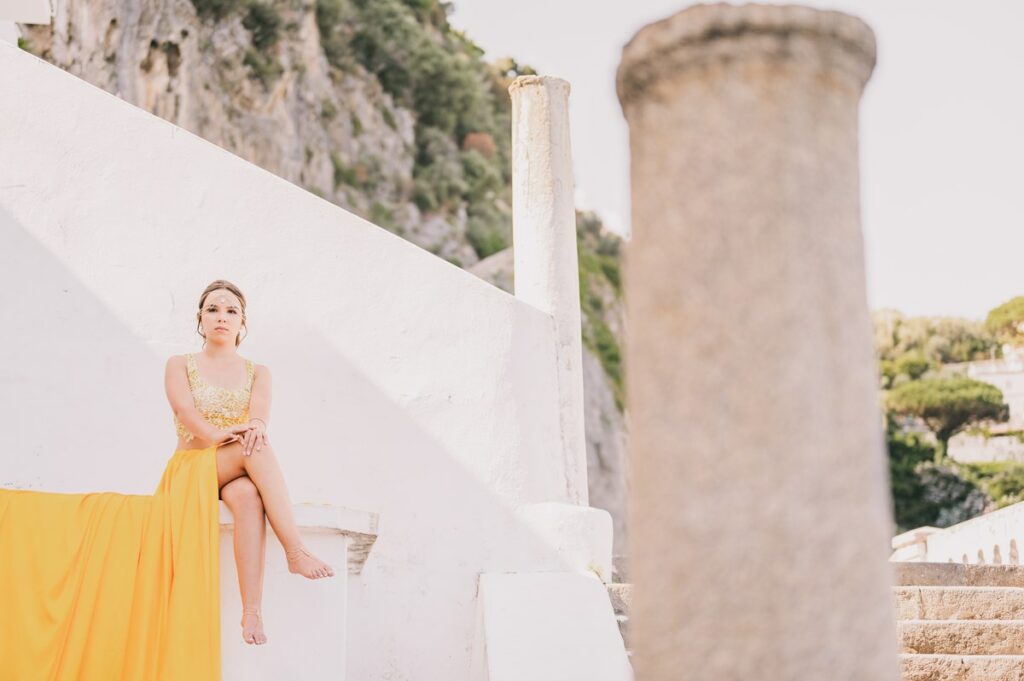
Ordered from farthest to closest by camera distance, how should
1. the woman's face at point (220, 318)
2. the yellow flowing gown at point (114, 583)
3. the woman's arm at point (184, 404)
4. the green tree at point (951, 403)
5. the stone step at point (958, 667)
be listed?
1. the green tree at point (951, 403)
2. the stone step at point (958, 667)
3. the woman's face at point (220, 318)
4. the woman's arm at point (184, 404)
5. the yellow flowing gown at point (114, 583)

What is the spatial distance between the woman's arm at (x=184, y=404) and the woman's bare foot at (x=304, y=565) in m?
0.67

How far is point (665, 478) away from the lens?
187 cm

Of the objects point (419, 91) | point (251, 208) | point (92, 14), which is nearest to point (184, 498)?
point (251, 208)

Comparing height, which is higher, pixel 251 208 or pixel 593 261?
pixel 593 261

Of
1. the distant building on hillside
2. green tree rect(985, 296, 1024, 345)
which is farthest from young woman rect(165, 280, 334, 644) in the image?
green tree rect(985, 296, 1024, 345)

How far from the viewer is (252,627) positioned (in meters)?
3.70

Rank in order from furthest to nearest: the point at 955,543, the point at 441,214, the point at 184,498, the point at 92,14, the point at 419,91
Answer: the point at 419,91, the point at 441,214, the point at 92,14, the point at 955,543, the point at 184,498

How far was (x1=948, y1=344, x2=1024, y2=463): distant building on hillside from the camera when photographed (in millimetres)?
32156

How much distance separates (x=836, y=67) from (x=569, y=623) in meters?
3.68

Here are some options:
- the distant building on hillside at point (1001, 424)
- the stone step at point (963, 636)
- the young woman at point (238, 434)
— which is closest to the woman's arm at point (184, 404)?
the young woman at point (238, 434)

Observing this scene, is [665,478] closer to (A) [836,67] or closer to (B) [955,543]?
(A) [836,67]

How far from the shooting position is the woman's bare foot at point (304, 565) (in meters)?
3.83

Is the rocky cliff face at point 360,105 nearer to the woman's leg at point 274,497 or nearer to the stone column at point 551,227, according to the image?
the stone column at point 551,227

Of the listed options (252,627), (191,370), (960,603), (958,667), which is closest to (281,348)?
(191,370)
